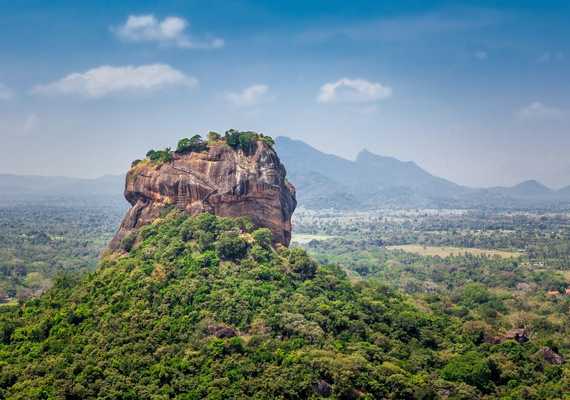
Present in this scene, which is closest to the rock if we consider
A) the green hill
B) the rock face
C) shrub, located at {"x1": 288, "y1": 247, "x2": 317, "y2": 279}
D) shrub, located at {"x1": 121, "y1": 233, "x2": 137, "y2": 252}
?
the green hill

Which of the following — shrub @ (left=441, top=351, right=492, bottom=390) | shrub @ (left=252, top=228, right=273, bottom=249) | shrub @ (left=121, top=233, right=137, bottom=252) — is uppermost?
shrub @ (left=252, top=228, right=273, bottom=249)

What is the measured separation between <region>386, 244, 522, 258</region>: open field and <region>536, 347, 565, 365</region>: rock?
258 feet

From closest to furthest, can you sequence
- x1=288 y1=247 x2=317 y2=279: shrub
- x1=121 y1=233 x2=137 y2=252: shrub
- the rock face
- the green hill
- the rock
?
the green hill, the rock, x1=288 y1=247 x2=317 y2=279: shrub, the rock face, x1=121 y1=233 x2=137 y2=252: shrub

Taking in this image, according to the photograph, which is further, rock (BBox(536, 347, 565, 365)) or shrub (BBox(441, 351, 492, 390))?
rock (BBox(536, 347, 565, 365))

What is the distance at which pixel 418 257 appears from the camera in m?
118

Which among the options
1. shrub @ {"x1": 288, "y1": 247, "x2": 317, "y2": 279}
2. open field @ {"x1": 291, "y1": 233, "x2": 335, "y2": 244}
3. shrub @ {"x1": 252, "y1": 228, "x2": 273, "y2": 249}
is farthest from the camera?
open field @ {"x1": 291, "y1": 233, "x2": 335, "y2": 244}

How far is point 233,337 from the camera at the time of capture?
35.3m

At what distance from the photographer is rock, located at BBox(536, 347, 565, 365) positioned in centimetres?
3884

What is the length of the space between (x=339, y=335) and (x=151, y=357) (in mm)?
11689

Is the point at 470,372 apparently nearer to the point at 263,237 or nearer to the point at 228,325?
the point at 228,325

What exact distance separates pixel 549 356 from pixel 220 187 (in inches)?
1056

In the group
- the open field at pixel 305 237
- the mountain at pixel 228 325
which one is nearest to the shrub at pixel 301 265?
the mountain at pixel 228 325

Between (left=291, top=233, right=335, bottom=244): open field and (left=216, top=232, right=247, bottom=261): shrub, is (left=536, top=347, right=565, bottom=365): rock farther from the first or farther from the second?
(left=291, top=233, right=335, bottom=244): open field

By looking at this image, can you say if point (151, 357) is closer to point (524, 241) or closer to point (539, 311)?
point (539, 311)
